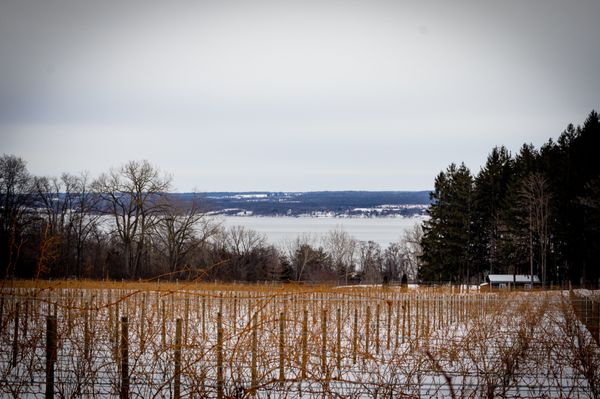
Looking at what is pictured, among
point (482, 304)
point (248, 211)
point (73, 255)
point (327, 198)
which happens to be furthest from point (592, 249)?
point (327, 198)

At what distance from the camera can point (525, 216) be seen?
142 ft

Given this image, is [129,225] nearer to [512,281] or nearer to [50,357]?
[512,281]

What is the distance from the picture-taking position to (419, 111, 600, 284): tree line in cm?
4066

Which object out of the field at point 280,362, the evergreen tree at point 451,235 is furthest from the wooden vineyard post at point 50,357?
the evergreen tree at point 451,235

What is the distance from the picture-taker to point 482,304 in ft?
75.9

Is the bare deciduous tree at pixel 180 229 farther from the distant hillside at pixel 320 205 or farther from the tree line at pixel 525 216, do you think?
the distant hillside at pixel 320 205

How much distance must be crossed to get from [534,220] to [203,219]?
91.7 ft

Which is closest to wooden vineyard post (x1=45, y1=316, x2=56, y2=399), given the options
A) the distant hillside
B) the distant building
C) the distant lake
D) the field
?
the field

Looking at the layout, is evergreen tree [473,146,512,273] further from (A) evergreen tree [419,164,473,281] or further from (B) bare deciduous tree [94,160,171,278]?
(B) bare deciduous tree [94,160,171,278]

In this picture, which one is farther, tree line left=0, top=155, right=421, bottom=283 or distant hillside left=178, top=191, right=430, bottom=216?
distant hillside left=178, top=191, right=430, bottom=216

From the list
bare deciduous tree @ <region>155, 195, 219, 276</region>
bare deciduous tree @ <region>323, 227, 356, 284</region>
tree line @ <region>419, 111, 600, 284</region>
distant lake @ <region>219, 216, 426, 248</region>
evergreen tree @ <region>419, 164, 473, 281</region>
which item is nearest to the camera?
tree line @ <region>419, 111, 600, 284</region>

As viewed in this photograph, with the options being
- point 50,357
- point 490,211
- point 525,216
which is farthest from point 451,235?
point 50,357

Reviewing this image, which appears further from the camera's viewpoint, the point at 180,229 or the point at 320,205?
the point at 320,205

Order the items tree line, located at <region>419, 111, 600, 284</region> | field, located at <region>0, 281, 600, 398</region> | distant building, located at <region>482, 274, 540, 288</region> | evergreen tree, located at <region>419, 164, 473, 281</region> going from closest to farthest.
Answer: field, located at <region>0, 281, 600, 398</region> → tree line, located at <region>419, 111, 600, 284</region> → distant building, located at <region>482, 274, 540, 288</region> → evergreen tree, located at <region>419, 164, 473, 281</region>
